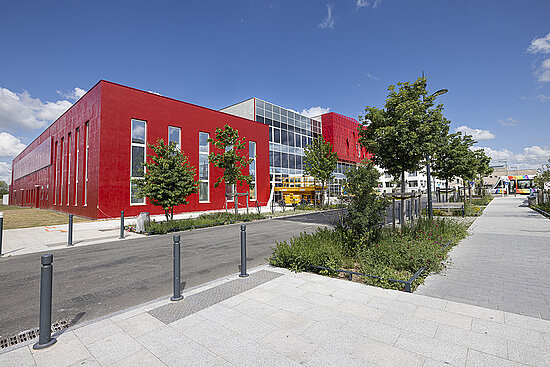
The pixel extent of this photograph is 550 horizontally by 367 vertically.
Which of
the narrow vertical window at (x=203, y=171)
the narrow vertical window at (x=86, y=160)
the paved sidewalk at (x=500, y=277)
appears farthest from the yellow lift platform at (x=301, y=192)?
the paved sidewalk at (x=500, y=277)

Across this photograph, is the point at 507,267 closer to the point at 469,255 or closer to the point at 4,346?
the point at 469,255

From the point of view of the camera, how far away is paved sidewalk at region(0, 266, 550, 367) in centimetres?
298

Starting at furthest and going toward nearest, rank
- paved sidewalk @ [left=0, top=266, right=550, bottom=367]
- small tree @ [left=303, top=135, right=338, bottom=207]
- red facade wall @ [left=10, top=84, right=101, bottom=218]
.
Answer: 1. small tree @ [left=303, top=135, right=338, bottom=207]
2. red facade wall @ [left=10, top=84, right=101, bottom=218]
3. paved sidewalk @ [left=0, top=266, right=550, bottom=367]

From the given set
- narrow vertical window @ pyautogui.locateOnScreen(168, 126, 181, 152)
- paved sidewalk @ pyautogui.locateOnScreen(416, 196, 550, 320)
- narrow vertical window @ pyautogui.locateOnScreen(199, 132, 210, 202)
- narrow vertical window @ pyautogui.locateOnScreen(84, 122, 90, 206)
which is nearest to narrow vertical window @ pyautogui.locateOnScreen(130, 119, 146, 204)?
narrow vertical window @ pyautogui.locateOnScreen(168, 126, 181, 152)

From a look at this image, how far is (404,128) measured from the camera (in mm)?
8945

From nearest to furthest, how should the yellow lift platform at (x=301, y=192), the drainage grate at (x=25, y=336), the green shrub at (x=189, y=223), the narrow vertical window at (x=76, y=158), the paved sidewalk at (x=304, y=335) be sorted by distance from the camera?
the paved sidewalk at (x=304, y=335), the drainage grate at (x=25, y=336), the green shrub at (x=189, y=223), the narrow vertical window at (x=76, y=158), the yellow lift platform at (x=301, y=192)

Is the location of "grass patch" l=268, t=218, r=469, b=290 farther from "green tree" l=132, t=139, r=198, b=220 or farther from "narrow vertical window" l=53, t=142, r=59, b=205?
"narrow vertical window" l=53, t=142, r=59, b=205

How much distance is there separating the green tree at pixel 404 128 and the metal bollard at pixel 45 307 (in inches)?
352

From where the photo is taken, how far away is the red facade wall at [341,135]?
4781cm

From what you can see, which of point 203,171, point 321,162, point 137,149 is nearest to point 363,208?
point 137,149

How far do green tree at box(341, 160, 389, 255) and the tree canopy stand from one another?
2886 millimetres

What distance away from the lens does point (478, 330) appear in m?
3.49

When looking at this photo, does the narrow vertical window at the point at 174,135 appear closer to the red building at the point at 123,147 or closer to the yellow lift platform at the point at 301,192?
the red building at the point at 123,147

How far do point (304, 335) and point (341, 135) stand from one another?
4891cm
